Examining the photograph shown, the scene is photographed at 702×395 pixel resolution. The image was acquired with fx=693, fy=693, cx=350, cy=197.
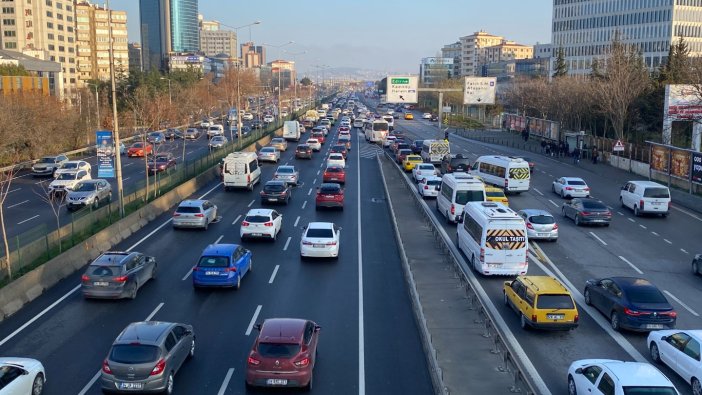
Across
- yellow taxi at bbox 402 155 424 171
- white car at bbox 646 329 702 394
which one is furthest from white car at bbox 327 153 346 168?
white car at bbox 646 329 702 394

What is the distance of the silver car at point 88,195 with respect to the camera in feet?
113

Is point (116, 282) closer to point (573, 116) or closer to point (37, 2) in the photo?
point (573, 116)

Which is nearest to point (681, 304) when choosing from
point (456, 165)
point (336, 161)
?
point (456, 165)

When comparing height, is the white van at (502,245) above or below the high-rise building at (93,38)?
below

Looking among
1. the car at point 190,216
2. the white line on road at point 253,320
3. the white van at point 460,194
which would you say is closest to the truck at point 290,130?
the white van at point 460,194

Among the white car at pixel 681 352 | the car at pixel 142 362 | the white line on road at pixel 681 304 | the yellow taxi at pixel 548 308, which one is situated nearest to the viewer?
the car at pixel 142 362

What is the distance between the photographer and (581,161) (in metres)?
61.4

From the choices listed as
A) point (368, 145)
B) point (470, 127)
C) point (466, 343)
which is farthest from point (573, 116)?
point (466, 343)

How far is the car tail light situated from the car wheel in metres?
2.43

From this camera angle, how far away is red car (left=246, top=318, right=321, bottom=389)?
552 inches

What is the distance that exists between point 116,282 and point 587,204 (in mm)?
22774

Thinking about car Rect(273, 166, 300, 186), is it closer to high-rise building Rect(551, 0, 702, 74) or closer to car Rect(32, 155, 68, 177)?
car Rect(32, 155, 68, 177)

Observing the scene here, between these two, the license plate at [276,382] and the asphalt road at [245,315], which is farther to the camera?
the asphalt road at [245,315]

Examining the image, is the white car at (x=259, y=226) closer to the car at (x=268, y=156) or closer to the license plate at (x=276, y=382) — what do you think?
the license plate at (x=276, y=382)
